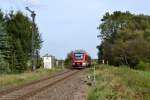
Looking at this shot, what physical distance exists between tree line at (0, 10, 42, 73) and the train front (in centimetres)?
787

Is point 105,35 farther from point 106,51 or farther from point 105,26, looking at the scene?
point 106,51

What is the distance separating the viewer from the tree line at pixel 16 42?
6861cm

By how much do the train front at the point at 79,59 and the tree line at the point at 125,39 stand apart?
21.9 ft

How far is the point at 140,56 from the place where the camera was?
91250 mm

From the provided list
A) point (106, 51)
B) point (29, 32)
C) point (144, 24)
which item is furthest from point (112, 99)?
point (144, 24)

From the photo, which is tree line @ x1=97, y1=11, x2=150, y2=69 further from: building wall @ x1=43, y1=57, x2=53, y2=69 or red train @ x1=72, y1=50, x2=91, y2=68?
building wall @ x1=43, y1=57, x2=53, y2=69

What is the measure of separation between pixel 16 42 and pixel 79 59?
36.4ft

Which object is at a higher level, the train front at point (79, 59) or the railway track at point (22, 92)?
the train front at point (79, 59)

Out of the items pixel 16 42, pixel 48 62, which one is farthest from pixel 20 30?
pixel 48 62

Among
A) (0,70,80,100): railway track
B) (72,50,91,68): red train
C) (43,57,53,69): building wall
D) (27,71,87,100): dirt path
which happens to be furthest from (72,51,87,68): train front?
(27,71,87,100): dirt path

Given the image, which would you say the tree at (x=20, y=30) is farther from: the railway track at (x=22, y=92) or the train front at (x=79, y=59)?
the railway track at (x=22, y=92)

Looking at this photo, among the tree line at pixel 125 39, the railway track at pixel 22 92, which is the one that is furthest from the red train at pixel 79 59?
the railway track at pixel 22 92

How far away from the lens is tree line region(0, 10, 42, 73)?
6861 centimetres

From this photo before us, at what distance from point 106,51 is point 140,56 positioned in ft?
58.5
